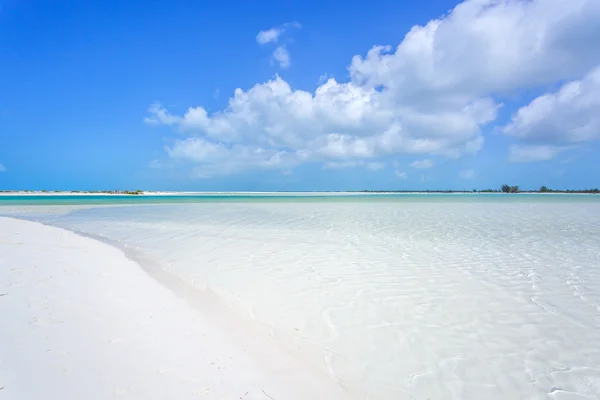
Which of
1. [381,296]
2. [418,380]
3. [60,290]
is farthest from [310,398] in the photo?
[60,290]

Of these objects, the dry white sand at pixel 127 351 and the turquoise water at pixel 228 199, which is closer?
the dry white sand at pixel 127 351

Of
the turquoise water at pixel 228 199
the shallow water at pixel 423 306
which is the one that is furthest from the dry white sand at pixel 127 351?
the turquoise water at pixel 228 199

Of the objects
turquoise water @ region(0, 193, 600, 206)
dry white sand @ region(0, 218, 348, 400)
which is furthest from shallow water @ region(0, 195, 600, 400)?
turquoise water @ region(0, 193, 600, 206)

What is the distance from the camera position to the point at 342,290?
5.62 m

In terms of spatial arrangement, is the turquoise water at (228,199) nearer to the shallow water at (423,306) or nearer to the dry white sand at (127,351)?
the shallow water at (423,306)

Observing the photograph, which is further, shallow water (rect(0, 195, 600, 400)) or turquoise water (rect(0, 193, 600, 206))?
turquoise water (rect(0, 193, 600, 206))

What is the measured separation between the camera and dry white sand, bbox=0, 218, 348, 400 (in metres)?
2.62

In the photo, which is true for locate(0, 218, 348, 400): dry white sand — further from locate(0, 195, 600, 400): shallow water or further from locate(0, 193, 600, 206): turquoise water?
locate(0, 193, 600, 206): turquoise water

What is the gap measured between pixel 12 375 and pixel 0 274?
13.7 ft

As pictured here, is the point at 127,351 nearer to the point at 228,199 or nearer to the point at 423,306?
the point at 423,306

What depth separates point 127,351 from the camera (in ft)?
10.4

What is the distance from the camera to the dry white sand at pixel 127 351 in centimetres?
262

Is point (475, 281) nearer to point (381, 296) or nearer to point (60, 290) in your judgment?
point (381, 296)

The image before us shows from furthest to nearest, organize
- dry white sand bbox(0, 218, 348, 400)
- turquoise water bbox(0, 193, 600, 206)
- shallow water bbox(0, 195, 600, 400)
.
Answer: turquoise water bbox(0, 193, 600, 206) → shallow water bbox(0, 195, 600, 400) → dry white sand bbox(0, 218, 348, 400)
